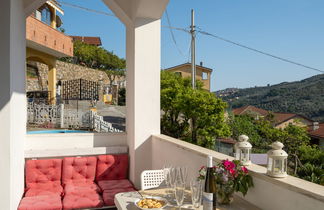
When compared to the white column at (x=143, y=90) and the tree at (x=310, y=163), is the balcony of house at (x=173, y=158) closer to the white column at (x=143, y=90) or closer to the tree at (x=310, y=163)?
the white column at (x=143, y=90)

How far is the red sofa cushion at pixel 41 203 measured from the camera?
9.14 feet

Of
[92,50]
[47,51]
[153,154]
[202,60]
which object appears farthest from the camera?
[202,60]

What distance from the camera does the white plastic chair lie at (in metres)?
2.28

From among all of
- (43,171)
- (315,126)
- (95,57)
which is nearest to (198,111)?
(43,171)

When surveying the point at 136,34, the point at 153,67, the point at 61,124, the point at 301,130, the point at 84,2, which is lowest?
the point at 301,130

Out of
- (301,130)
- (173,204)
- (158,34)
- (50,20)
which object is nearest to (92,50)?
(50,20)

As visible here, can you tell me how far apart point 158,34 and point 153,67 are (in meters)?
0.48

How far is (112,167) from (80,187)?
53 centimetres

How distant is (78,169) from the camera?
3660 millimetres

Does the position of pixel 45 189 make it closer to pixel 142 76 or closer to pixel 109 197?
pixel 109 197

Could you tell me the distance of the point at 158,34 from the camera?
3744 mm

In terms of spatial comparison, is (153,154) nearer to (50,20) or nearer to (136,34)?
(136,34)

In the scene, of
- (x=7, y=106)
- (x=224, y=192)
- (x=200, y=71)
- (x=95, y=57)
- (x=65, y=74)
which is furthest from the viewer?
(x=200, y=71)

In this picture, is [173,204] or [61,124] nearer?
[173,204]
